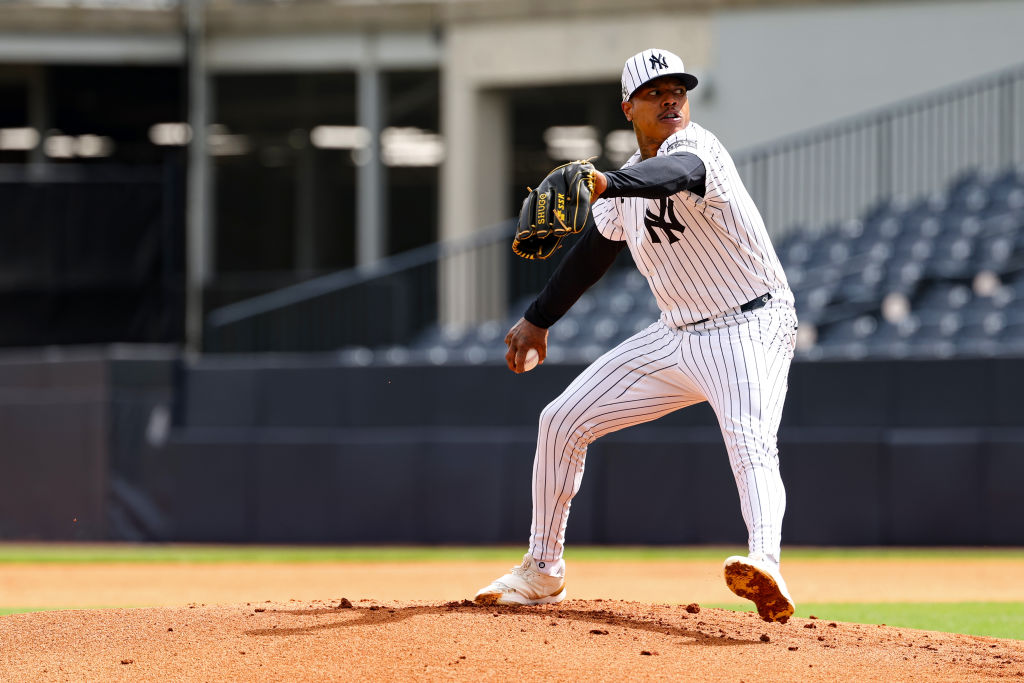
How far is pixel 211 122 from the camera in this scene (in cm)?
1930

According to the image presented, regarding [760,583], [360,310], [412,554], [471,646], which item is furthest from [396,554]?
[760,583]

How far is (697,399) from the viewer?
4.66m

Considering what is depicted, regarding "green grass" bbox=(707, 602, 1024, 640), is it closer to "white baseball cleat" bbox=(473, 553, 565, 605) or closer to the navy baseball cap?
"white baseball cleat" bbox=(473, 553, 565, 605)

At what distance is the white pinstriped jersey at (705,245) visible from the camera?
4.32 meters

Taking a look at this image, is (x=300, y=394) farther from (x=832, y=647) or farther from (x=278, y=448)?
(x=832, y=647)

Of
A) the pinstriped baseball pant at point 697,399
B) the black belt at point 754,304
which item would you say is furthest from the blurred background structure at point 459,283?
the black belt at point 754,304

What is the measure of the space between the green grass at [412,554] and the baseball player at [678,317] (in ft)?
17.3

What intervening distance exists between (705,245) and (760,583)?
107 cm

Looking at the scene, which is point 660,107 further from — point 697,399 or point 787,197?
point 787,197

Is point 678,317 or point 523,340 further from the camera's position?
point 523,340

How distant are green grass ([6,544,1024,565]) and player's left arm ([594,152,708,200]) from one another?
620 centimetres

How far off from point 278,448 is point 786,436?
4.13m

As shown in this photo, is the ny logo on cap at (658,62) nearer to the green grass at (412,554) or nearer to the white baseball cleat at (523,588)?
the white baseball cleat at (523,588)

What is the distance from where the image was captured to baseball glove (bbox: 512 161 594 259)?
3.79 m
